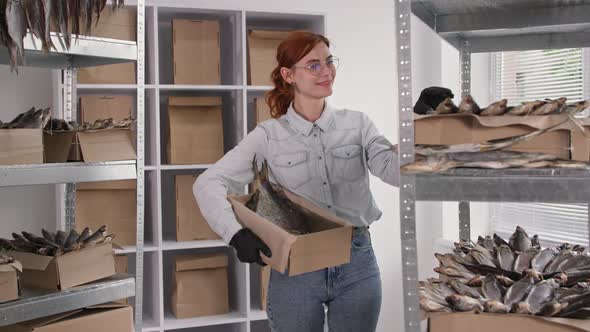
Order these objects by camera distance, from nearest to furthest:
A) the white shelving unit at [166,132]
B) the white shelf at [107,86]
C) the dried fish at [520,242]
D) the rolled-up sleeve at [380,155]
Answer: the dried fish at [520,242] → the rolled-up sleeve at [380,155] → the white shelf at [107,86] → the white shelving unit at [166,132]

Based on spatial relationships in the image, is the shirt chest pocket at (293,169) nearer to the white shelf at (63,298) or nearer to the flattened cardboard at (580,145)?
the white shelf at (63,298)

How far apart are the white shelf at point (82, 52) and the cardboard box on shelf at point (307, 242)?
0.69 m

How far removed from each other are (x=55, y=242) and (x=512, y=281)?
1520 millimetres

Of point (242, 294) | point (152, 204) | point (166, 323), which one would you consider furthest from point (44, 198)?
point (242, 294)

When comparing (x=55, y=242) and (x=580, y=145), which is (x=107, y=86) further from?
(x=580, y=145)

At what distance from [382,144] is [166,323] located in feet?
5.94

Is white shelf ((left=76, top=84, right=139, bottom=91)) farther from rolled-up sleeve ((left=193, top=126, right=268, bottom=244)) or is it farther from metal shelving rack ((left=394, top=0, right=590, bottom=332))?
metal shelving rack ((left=394, top=0, right=590, bottom=332))

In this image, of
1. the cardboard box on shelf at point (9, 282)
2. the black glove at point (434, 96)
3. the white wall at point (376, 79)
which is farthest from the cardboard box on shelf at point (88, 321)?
the white wall at point (376, 79)

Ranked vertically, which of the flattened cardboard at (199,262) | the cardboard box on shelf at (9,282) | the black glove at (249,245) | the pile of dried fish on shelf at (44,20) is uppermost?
the pile of dried fish on shelf at (44,20)

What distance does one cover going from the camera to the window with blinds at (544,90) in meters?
4.07

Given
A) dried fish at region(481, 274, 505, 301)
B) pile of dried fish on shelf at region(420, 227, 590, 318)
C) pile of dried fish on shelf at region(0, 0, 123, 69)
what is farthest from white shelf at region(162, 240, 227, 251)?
dried fish at region(481, 274, 505, 301)

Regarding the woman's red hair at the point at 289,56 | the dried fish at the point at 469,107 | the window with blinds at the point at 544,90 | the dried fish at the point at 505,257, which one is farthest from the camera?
the window with blinds at the point at 544,90

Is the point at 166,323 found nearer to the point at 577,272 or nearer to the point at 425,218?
the point at 425,218

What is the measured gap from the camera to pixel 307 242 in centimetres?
189
